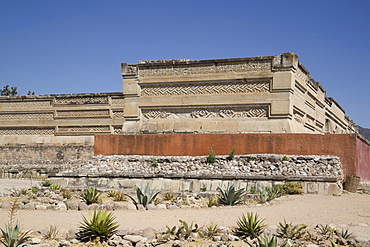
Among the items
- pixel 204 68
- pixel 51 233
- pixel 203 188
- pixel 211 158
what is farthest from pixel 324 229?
pixel 204 68

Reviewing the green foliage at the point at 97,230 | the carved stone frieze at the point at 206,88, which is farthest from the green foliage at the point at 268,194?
the carved stone frieze at the point at 206,88

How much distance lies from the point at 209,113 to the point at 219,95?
2.59ft

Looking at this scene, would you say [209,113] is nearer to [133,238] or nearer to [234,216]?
[234,216]

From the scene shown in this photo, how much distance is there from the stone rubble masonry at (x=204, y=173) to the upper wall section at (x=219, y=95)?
207 centimetres

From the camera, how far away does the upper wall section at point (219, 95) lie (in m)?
15.1

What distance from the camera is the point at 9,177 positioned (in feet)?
63.5

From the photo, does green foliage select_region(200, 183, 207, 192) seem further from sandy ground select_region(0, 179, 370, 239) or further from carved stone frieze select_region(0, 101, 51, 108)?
carved stone frieze select_region(0, 101, 51, 108)

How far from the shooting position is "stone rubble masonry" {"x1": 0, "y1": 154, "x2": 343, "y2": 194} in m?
12.2

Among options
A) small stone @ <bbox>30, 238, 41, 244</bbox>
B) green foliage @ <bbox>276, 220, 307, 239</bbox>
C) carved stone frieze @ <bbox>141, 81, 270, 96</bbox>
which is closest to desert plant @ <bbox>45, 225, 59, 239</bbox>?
small stone @ <bbox>30, 238, 41, 244</bbox>

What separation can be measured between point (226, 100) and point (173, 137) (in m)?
2.62

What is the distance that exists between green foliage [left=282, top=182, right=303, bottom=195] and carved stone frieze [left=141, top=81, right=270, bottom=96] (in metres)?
4.68

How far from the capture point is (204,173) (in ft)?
42.7

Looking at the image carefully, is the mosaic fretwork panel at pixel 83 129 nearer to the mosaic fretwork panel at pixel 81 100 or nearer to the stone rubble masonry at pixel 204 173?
the mosaic fretwork panel at pixel 81 100

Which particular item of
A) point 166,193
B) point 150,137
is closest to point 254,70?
point 150,137
